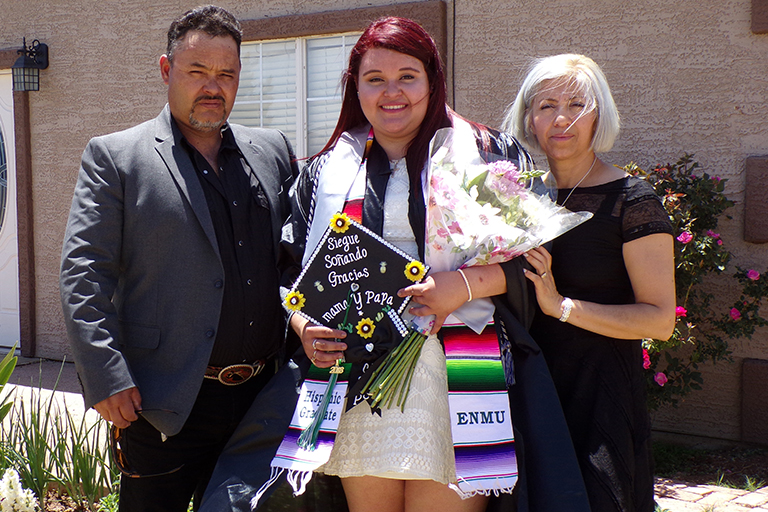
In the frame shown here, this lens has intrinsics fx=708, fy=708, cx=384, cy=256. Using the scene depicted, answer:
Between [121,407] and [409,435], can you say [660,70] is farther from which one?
[121,407]

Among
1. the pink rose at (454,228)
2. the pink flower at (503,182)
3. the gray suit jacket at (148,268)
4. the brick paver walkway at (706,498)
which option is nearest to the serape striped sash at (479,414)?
the pink rose at (454,228)

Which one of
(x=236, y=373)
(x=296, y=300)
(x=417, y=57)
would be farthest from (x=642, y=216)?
(x=236, y=373)

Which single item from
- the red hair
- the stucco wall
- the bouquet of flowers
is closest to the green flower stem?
the bouquet of flowers

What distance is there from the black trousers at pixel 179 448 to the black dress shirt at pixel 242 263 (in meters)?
0.14

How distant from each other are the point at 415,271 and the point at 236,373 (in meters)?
0.90

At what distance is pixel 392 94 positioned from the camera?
7.22 ft

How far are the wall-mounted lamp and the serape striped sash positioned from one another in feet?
18.8

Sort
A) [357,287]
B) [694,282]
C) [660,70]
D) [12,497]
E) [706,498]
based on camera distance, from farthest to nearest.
A: 1. [660,70]
2. [694,282]
3. [706,498]
4. [12,497]
5. [357,287]

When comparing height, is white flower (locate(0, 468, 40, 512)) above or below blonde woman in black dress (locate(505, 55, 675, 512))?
below

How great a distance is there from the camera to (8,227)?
6.94 m

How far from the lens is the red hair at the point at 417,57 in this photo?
86.5 inches

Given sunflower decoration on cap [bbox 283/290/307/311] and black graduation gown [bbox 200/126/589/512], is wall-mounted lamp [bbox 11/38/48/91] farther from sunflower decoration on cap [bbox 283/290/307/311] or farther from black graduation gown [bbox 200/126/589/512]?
sunflower decoration on cap [bbox 283/290/307/311]

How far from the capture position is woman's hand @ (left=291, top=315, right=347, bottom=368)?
6.82ft

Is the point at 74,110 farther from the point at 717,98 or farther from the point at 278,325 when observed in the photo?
the point at 717,98
